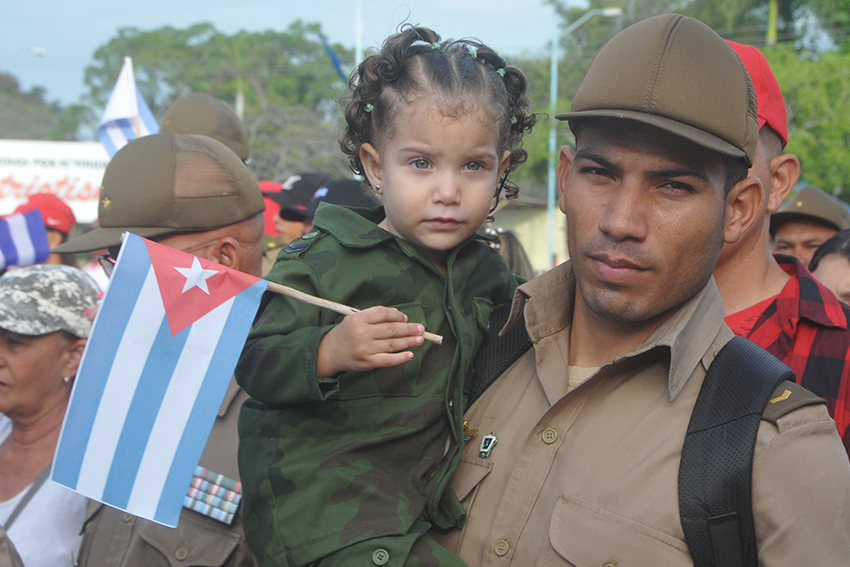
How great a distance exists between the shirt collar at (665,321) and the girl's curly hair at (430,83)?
1.93 feet

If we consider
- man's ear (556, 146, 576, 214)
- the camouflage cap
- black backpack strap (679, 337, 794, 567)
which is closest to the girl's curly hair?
man's ear (556, 146, 576, 214)

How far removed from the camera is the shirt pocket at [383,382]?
2.31m

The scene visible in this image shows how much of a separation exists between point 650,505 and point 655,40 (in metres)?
1.18

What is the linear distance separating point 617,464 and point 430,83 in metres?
1.37

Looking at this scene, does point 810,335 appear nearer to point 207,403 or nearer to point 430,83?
point 430,83

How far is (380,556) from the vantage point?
211 cm

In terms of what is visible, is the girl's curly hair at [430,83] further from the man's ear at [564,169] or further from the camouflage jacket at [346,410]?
the camouflage jacket at [346,410]

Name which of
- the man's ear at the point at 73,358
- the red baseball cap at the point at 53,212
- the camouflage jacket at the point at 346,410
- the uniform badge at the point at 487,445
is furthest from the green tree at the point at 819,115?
the uniform badge at the point at 487,445

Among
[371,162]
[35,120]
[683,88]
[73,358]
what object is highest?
[683,88]

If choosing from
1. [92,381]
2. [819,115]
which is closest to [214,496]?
[92,381]

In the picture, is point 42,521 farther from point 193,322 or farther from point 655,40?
point 655,40

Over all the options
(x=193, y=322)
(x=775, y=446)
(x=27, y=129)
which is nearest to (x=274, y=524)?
(x=193, y=322)

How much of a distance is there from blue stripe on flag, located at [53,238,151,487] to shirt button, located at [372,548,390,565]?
0.84 m

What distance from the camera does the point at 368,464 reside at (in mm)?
2270
